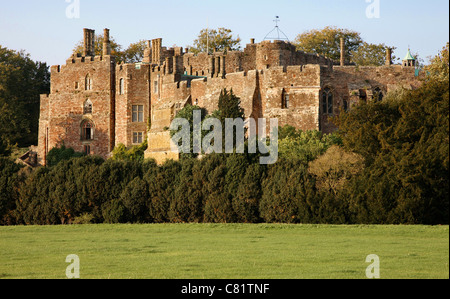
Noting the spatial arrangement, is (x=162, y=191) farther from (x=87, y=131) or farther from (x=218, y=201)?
(x=87, y=131)

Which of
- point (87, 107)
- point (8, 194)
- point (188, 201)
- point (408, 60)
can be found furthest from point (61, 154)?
point (408, 60)

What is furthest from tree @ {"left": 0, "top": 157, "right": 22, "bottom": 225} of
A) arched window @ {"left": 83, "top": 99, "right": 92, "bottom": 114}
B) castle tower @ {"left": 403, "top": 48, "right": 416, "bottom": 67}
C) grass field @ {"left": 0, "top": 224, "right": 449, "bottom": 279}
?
castle tower @ {"left": 403, "top": 48, "right": 416, "bottom": 67}

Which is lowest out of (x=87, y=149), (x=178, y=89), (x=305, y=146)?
(x=87, y=149)

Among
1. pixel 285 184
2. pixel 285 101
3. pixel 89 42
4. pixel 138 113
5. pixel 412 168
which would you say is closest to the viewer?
pixel 412 168

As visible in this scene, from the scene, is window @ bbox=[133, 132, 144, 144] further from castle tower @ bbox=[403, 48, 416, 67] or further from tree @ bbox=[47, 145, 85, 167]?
castle tower @ bbox=[403, 48, 416, 67]

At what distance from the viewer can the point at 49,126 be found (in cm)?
8044

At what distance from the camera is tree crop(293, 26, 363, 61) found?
93.1 metres

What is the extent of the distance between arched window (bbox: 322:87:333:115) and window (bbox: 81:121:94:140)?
25.9 meters

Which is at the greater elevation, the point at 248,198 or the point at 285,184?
the point at 285,184

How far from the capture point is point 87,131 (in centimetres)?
8006

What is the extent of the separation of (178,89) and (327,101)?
15242 millimetres

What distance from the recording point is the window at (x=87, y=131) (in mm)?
79812

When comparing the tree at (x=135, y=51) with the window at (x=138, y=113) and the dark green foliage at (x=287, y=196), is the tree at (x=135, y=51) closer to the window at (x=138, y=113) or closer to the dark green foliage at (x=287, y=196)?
the window at (x=138, y=113)
